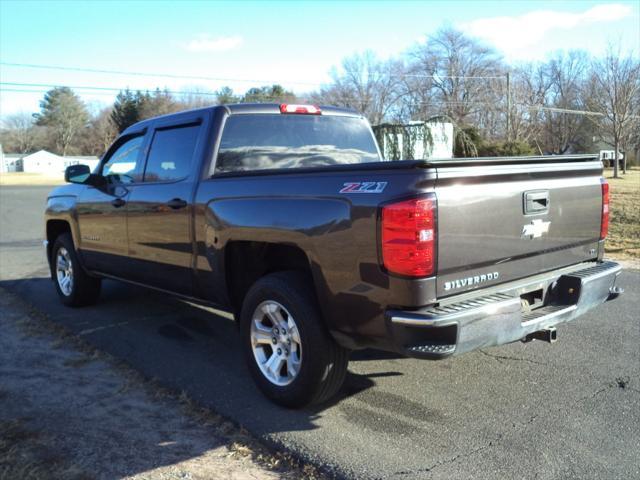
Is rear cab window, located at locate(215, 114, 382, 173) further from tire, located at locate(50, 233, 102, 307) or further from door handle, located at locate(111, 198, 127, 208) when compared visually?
tire, located at locate(50, 233, 102, 307)

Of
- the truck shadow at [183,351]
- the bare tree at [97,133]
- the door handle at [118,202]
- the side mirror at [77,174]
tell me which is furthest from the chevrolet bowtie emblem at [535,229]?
the bare tree at [97,133]

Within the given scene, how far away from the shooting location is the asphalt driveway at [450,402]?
120 inches

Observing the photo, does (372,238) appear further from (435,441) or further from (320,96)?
(320,96)

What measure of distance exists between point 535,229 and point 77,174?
4539 millimetres

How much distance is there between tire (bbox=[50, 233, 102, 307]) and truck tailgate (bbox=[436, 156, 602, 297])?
4621mm

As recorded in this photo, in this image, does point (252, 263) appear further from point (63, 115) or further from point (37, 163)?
point (63, 115)

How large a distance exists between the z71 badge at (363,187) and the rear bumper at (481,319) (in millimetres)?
653

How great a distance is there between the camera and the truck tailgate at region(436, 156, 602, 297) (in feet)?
10.0

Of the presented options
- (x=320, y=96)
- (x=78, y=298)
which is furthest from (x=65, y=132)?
(x=78, y=298)

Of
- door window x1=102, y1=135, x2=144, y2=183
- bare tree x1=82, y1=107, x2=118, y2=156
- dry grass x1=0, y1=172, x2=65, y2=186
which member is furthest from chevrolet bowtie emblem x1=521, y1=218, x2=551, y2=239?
bare tree x1=82, y1=107, x2=118, y2=156

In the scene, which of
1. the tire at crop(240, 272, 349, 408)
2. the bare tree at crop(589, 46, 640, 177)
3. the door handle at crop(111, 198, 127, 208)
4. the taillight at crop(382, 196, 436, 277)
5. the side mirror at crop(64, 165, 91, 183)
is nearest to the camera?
the taillight at crop(382, 196, 436, 277)

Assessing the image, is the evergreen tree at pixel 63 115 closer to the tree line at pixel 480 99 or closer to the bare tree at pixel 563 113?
the tree line at pixel 480 99

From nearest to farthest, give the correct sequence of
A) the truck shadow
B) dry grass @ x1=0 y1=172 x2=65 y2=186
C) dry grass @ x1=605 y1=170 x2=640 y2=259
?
the truck shadow
dry grass @ x1=605 y1=170 x2=640 y2=259
dry grass @ x1=0 y1=172 x2=65 y2=186

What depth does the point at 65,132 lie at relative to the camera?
101500mm
